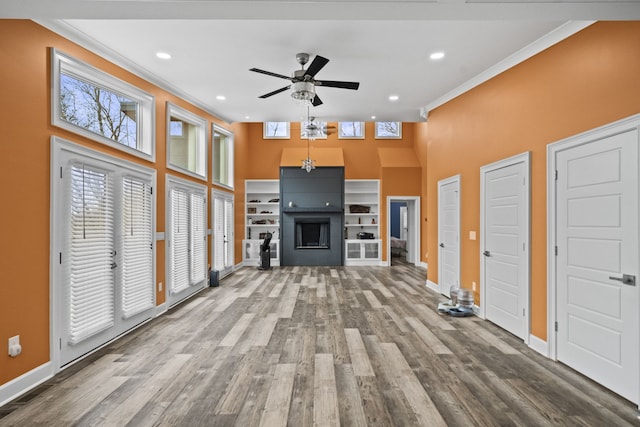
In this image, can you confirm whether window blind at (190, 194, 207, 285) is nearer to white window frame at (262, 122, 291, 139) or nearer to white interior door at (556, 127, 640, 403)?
white window frame at (262, 122, 291, 139)

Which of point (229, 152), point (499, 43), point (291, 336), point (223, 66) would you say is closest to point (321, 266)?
point (229, 152)

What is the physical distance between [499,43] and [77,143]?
→ 176 inches

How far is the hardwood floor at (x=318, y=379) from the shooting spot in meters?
2.26

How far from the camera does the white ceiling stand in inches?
84.7

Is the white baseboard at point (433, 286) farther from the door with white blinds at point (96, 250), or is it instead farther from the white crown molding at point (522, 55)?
the door with white blinds at point (96, 250)

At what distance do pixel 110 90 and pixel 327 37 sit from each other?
2616 millimetres

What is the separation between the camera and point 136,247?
4.12 metres

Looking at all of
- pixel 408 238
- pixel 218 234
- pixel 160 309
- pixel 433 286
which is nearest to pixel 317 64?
pixel 160 309

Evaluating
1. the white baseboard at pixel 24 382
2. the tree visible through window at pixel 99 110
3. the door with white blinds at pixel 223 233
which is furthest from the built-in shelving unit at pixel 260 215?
the white baseboard at pixel 24 382

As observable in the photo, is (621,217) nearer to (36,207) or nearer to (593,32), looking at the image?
(593,32)

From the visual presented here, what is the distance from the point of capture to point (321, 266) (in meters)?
9.18

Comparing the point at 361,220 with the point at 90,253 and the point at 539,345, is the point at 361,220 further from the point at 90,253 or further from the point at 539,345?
the point at 90,253

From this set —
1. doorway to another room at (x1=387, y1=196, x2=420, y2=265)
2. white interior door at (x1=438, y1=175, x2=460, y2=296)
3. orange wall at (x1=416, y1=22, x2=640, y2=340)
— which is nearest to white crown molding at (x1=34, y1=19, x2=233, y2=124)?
orange wall at (x1=416, y1=22, x2=640, y2=340)

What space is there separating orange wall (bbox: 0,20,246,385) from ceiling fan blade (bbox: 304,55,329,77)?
237 cm
